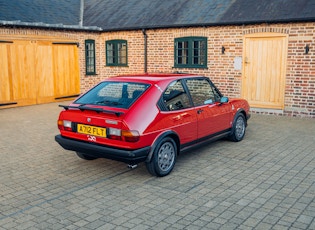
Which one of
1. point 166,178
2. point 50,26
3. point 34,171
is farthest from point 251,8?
point 34,171

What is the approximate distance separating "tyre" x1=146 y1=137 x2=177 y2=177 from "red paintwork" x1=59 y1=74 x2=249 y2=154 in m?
0.18

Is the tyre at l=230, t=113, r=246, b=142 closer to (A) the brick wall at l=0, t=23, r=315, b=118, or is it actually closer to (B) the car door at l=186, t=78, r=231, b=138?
(B) the car door at l=186, t=78, r=231, b=138

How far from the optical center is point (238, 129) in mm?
8000

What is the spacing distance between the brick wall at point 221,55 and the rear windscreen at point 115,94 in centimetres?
708

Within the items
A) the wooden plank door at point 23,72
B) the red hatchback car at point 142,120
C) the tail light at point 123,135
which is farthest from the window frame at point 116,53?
the tail light at point 123,135

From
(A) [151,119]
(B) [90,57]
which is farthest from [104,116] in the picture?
(B) [90,57]

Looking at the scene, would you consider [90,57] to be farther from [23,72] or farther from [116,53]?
[23,72]

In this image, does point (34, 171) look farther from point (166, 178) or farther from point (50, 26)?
point (50, 26)

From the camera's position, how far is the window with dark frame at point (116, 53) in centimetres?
1577

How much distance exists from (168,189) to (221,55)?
27.8ft

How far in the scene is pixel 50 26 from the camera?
45.5 feet

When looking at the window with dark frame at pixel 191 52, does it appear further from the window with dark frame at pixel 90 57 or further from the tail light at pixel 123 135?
the tail light at pixel 123 135

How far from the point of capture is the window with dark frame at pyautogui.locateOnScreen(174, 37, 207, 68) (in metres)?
13.2

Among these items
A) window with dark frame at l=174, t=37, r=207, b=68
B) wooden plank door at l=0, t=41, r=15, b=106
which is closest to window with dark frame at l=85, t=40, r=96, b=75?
wooden plank door at l=0, t=41, r=15, b=106
